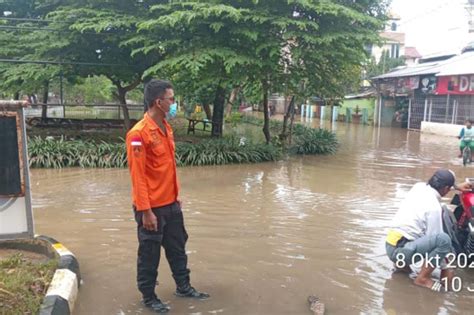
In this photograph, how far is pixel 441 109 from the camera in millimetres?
26125

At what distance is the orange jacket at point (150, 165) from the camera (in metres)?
3.77

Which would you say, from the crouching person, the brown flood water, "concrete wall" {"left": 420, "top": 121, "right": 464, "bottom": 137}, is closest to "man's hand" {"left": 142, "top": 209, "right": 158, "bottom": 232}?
the brown flood water

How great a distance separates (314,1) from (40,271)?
34.1 ft

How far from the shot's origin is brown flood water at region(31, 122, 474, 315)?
4.29 metres

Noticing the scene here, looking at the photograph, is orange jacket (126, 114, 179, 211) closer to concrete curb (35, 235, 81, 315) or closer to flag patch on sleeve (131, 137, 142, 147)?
flag patch on sleeve (131, 137, 142, 147)

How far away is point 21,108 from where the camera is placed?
15.1 ft

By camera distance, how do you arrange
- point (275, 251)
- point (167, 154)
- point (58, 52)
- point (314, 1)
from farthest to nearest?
1. point (58, 52)
2. point (314, 1)
3. point (275, 251)
4. point (167, 154)

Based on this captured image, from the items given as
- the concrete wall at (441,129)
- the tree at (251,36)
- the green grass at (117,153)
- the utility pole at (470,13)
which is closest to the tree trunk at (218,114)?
the green grass at (117,153)

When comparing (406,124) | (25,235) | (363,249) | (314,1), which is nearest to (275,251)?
(363,249)

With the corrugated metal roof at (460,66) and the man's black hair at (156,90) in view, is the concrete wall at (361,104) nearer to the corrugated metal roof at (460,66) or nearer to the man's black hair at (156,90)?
the corrugated metal roof at (460,66)

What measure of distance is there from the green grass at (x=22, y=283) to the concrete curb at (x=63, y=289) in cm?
7

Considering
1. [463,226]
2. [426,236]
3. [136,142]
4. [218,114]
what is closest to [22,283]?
[136,142]

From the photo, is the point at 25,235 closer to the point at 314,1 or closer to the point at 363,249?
the point at 363,249

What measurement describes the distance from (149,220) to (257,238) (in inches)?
106
